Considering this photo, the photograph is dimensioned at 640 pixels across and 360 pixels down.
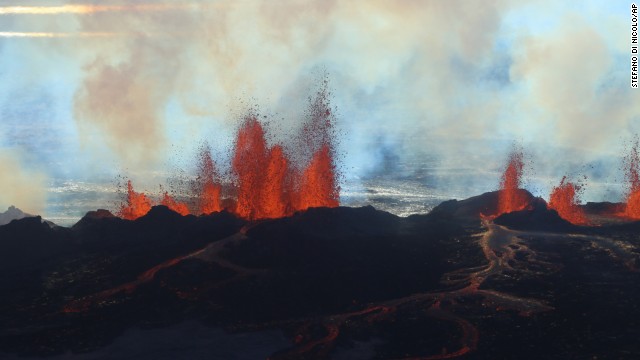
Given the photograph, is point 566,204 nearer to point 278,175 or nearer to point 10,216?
point 278,175

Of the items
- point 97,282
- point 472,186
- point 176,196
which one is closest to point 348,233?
point 97,282

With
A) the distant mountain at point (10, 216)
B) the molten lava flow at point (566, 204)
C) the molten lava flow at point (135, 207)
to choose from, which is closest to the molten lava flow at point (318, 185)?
the molten lava flow at point (135, 207)

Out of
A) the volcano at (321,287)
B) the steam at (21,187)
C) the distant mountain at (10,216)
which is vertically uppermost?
the steam at (21,187)

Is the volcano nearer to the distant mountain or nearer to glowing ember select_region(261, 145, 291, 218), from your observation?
glowing ember select_region(261, 145, 291, 218)

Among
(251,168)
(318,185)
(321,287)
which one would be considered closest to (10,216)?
(251,168)

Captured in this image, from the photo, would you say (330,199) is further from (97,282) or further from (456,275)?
(97,282)

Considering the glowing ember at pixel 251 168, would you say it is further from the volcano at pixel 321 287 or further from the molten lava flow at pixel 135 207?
the molten lava flow at pixel 135 207
